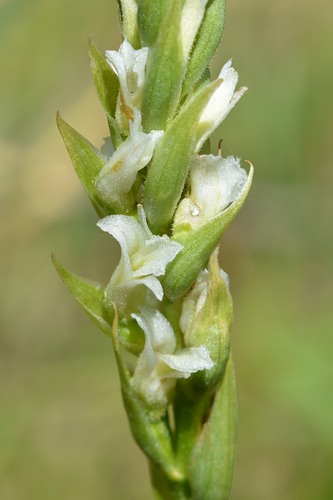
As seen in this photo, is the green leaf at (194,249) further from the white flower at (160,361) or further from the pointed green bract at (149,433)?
the pointed green bract at (149,433)

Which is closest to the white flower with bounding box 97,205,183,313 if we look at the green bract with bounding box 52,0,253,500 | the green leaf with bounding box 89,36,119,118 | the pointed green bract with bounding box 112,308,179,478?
the green bract with bounding box 52,0,253,500

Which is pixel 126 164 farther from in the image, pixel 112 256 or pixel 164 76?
pixel 112 256

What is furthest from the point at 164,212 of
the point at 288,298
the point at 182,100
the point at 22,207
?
the point at 288,298

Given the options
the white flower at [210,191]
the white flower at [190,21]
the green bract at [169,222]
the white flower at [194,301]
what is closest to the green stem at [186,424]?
the green bract at [169,222]

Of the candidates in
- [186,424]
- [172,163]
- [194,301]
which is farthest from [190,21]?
[186,424]

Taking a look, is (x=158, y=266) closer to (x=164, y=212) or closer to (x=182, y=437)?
(x=164, y=212)

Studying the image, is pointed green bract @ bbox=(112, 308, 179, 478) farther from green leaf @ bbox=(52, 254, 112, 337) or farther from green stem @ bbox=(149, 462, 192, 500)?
green leaf @ bbox=(52, 254, 112, 337)
